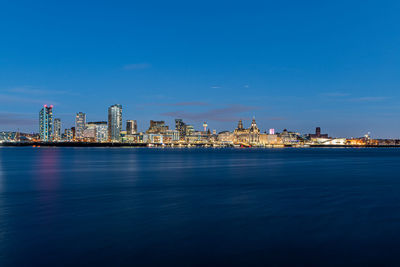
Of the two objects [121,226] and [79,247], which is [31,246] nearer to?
[79,247]

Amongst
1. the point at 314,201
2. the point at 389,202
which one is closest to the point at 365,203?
the point at 389,202

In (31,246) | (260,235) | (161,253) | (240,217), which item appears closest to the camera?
(161,253)

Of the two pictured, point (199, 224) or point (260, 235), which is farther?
point (199, 224)

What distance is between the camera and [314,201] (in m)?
24.6

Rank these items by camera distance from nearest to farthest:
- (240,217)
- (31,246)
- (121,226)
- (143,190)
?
(31,246), (121,226), (240,217), (143,190)

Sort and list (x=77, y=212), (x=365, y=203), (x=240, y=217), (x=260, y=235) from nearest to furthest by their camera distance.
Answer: (x=260, y=235), (x=240, y=217), (x=77, y=212), (x=365, y=203)

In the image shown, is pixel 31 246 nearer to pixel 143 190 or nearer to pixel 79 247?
pixel 79 247

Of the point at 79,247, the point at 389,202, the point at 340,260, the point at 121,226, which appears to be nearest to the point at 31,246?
the point at 79,247

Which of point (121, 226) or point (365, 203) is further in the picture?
point (365, 203)

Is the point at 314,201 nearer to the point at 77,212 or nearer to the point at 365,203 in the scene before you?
the point at 365,203

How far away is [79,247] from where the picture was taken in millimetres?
13297

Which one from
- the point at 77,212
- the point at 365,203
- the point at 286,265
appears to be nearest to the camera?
the point at 286,265

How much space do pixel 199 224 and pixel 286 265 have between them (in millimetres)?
6658

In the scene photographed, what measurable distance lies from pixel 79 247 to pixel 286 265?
7.68 metres
